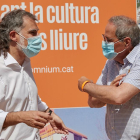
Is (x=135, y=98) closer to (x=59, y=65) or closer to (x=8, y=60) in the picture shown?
(x=8, y=60)

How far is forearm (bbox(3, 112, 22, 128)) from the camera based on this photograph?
2.19 m

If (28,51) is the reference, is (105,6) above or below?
above

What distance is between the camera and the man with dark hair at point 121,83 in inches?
102

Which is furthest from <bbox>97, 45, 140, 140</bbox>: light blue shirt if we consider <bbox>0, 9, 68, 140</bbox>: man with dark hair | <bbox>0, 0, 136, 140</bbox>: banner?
<bbox>0, 0, 136, 140</bbox>: banner

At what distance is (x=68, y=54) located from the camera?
167 inches

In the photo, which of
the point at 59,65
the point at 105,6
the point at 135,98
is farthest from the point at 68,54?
the point at 135,98

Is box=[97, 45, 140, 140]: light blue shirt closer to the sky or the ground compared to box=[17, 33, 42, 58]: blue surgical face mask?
closer to the ground

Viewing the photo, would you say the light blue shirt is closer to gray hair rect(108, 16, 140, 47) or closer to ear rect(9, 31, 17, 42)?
gray hair rect(108, 16, 140, 47)

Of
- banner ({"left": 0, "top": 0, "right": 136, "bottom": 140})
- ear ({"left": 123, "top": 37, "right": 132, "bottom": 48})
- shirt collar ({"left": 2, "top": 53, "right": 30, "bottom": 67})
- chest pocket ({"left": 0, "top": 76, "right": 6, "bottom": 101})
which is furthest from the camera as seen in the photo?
banner ({"left": 0, "top": 0, "right": 136, "bottom": 140})

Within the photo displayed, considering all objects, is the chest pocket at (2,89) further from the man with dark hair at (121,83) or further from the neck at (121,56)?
the neck at (121,56)

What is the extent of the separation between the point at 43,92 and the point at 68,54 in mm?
599

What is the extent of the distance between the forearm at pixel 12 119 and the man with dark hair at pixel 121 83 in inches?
28.2

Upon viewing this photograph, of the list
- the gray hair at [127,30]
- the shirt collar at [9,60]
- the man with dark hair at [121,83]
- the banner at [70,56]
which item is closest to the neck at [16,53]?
the shirt collar at [9,60]

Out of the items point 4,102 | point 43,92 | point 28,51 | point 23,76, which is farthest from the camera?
point 43,92
